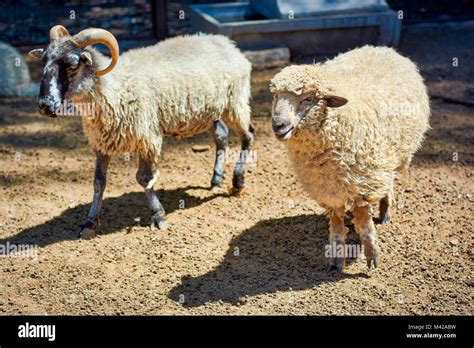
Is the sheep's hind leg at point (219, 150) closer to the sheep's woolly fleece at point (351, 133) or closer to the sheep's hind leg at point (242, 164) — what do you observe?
the sheep's hind leg at point (242, 164)

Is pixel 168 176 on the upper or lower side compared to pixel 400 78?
lower

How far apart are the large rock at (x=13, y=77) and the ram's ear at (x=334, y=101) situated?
652 cm

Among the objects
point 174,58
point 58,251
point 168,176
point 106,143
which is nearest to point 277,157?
point 168,176

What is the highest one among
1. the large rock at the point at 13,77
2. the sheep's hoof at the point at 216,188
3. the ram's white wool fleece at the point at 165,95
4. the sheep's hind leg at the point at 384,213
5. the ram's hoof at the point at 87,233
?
the ram's white wool fleece at the point at 165,95

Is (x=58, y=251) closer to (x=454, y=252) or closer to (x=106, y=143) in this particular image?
(x=106, y=143)

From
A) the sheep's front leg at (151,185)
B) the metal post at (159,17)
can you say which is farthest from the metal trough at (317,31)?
the sheep's front leg at (151,185)

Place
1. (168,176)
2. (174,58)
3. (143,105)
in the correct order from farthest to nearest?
(168,176)
(174,58)
(143,105)

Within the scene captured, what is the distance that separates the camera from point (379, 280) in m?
5.73

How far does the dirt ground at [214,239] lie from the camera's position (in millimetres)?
5566

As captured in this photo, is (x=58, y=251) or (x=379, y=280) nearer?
(x=379, y=280)

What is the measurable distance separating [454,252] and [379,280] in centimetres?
85

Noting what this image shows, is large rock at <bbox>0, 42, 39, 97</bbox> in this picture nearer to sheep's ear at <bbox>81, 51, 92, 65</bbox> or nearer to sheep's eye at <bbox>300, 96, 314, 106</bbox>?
sheep's ear at <bbox>81, 51, 92, 65</bbox>

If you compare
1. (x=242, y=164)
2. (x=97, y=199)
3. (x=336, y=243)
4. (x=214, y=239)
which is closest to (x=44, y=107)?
(x=97, y=199)

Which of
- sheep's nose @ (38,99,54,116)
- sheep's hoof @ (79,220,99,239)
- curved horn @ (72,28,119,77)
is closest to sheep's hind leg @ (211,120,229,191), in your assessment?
sheep's hoof @ (79,220,99,239)
